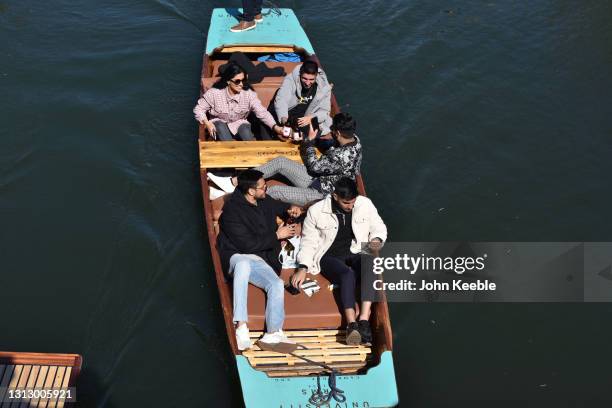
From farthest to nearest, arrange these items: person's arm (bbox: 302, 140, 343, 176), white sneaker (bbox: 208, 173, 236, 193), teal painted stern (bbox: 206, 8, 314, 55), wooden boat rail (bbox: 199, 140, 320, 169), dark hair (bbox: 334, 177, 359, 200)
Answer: teal painted stern (bbox: 206, 8, 314, 55)
wooden boat rail (bbox: 199, 140, 320, 169)
white sneaker (bbox: 208, 173, 236, 193)
person's arm (bbox: 302, 140, 343, 176)
dark hair (bbox: 334, 177, 359, 200)

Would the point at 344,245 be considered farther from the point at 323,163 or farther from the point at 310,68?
the point at 310,68

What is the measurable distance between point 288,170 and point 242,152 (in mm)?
791

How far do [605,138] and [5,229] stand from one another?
10.2m

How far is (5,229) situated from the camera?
33.2 feet

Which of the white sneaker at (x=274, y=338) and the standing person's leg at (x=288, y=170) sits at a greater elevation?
the standing person's leg at (x=288, y=170)

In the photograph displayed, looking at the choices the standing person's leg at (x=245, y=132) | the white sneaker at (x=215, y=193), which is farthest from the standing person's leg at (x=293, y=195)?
the standing person's leg at (x=245, y=132)

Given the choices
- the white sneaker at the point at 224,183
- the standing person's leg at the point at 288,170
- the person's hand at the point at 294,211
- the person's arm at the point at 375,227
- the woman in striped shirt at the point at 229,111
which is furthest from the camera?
the woman in striped shirt at the point at 229,111

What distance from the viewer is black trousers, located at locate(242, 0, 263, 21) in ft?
41.4

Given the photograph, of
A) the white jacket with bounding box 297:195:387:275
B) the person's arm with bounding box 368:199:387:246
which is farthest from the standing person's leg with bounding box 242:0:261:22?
the person's arm with bounding box 368:199:387:246

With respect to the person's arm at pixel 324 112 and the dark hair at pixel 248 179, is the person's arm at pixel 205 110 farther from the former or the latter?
the dark hair at pixel 248 179

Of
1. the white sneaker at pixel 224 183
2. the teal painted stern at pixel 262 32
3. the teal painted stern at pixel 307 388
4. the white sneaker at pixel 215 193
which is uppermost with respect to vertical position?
the teal painted stern at pixel 262 32

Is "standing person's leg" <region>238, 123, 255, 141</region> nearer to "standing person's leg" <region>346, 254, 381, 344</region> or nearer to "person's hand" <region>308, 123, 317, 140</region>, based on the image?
"person's hand" <region>308, 123, 317, 140</region>

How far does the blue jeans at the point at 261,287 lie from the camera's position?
736 cm

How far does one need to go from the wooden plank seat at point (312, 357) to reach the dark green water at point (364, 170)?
920mm
